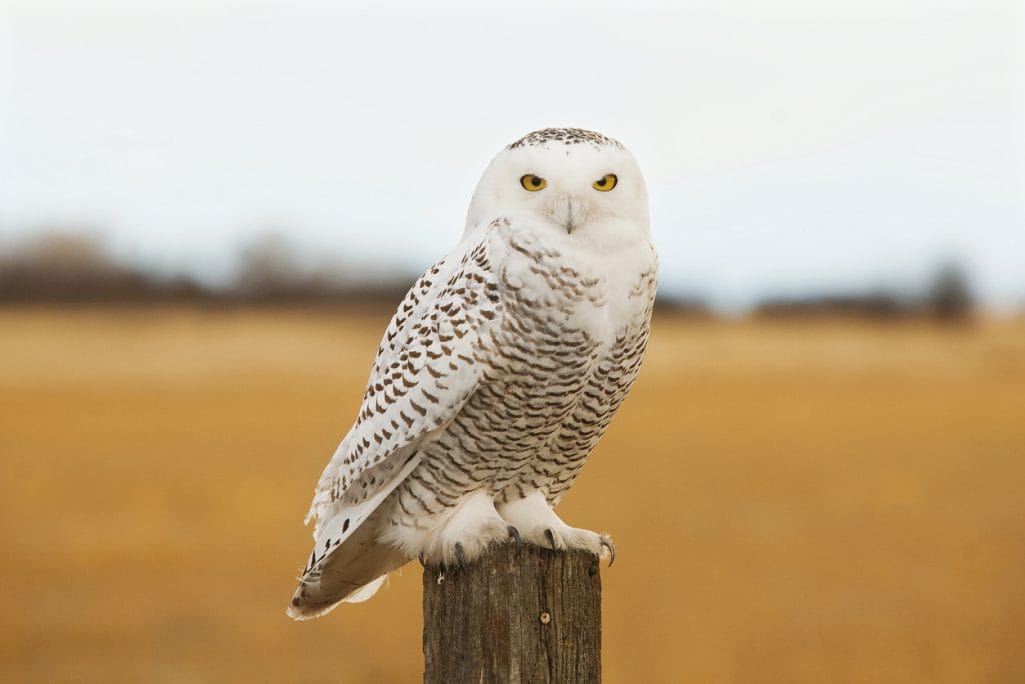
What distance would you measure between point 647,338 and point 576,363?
181 millimetres

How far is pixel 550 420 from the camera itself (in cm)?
182

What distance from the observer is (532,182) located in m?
1.73

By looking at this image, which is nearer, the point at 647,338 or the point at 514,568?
the point at 514,568

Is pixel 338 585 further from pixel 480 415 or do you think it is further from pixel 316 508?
pixel 480 415

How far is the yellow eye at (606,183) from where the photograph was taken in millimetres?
1716

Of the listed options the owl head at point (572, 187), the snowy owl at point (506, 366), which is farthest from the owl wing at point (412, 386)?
the owl head at point (572, 187)

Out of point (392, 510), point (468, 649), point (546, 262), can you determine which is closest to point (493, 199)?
point (546, 262)

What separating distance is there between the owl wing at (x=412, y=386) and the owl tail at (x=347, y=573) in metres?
0.03

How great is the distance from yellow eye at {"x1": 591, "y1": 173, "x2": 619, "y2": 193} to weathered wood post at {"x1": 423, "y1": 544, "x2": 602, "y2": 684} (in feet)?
1.99

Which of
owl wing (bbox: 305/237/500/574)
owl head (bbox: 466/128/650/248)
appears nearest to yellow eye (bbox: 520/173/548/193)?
owl head (bbox: 466/128/650/248)

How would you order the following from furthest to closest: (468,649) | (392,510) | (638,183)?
(392,510) < (638,183) < (468,649)

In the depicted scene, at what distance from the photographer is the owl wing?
69.3 inches

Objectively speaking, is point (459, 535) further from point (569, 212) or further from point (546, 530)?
point (569, 212)

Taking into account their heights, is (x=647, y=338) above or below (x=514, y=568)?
above
